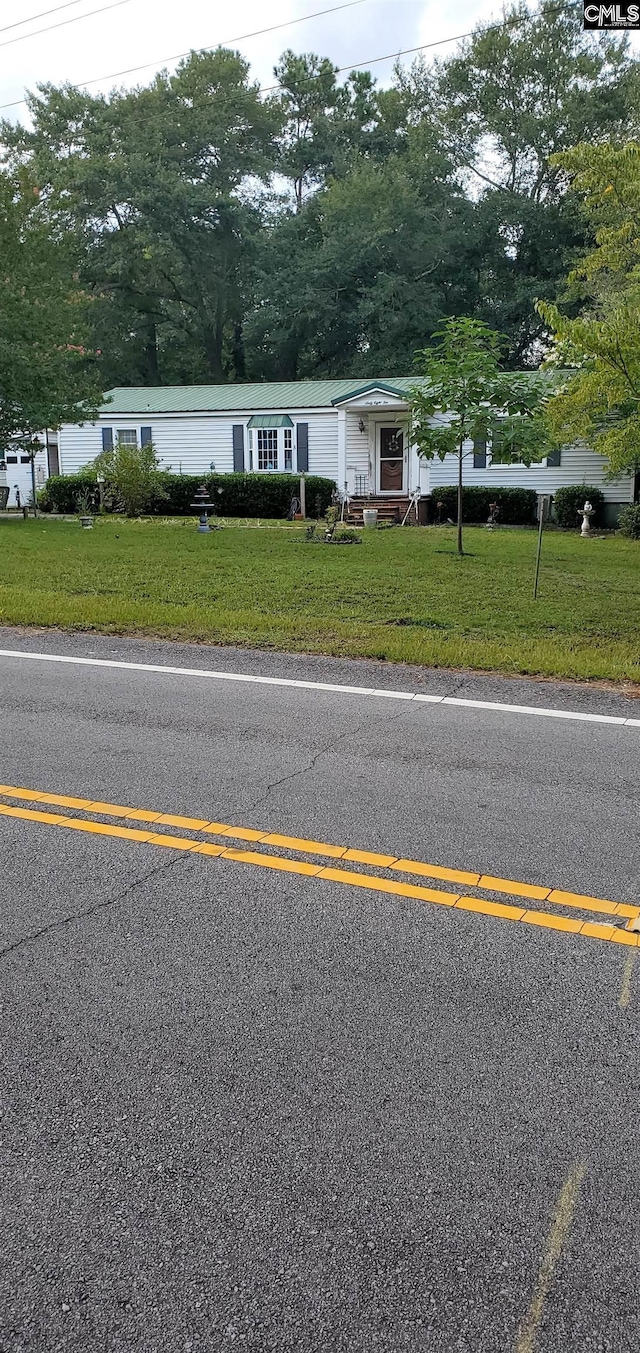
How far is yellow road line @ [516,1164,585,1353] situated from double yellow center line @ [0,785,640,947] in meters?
1.24

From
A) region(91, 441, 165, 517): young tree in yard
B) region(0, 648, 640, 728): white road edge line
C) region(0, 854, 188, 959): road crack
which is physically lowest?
region(0, 854, 188, 959): road crack

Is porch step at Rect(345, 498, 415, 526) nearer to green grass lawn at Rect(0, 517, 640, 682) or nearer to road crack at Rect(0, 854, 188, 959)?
green grass lawn at Rect(0, 517, 640, 682)

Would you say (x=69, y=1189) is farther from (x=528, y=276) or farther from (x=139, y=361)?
(x=139, y=361)

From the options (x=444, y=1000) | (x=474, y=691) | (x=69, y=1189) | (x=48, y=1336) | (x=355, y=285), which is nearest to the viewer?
(x=48, y=1336)

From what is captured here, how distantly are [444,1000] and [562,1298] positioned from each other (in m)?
1.11

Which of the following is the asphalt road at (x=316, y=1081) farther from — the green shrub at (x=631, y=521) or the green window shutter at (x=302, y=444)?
the green window shutter at (x=302, y=444)

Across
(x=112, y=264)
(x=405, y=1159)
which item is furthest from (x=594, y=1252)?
(x=112, y=264)

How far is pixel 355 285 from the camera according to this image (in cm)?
3888

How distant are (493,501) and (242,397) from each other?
30.1ft

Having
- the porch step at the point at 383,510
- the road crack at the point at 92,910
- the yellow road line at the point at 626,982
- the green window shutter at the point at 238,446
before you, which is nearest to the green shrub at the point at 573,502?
the porch step at the point at 383,510

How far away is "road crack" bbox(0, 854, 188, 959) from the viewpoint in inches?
138

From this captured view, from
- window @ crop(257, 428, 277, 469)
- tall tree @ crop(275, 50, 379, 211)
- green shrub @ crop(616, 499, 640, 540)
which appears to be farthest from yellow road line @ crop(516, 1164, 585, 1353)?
tall tree @ crop(275, 50, 379, 211)

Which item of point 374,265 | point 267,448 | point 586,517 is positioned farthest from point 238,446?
point 374,265

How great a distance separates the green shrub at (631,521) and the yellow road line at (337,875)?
2022 cm
